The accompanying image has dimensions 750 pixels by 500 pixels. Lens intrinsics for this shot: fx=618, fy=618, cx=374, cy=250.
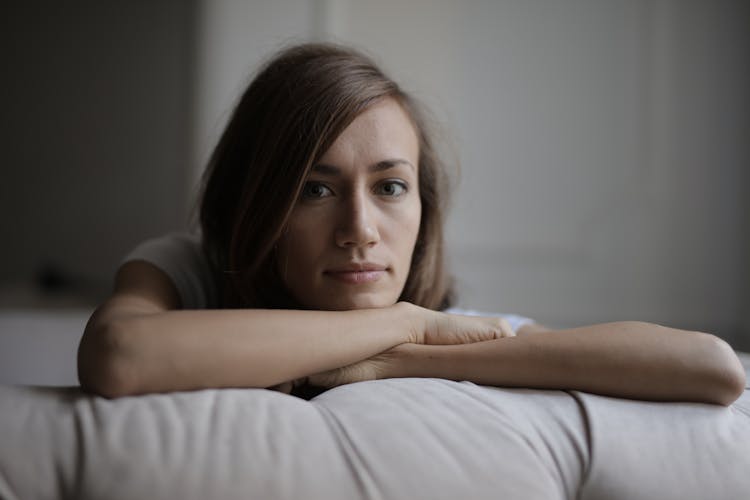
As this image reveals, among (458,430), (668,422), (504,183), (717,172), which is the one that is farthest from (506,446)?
(717,172)

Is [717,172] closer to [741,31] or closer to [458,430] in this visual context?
[741,31]

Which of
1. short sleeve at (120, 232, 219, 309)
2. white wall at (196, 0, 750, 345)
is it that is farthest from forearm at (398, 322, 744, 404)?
white wall at (196, 0, 750, 345)

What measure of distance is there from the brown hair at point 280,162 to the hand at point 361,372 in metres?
0.25

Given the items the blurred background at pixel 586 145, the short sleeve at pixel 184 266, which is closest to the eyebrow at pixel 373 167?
the short sleeve at pixel 184 266

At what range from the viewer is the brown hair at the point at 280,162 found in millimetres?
931

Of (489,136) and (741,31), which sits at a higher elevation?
(741,31)

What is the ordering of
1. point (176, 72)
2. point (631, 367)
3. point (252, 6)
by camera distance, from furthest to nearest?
point (176, 72)
point (252, 6)
point (631, 367)

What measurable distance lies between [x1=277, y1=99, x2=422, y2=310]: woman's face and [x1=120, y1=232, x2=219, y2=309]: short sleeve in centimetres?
23

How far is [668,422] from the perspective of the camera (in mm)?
644

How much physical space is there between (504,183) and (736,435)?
69.0 inches

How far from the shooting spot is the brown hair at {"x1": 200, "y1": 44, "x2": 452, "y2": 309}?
3.05ft

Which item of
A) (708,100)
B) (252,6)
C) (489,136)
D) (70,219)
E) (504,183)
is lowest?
(70,219)

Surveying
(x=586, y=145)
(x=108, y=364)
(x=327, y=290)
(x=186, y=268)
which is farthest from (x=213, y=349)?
(x=586, y=145)

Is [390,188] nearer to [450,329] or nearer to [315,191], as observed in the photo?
[315,191]
